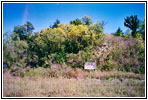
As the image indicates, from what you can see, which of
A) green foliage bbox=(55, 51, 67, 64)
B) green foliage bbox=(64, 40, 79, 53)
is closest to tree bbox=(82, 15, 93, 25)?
green foliage bbox=(64, 40, 79, 53)

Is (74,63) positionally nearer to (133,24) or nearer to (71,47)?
(71,47)

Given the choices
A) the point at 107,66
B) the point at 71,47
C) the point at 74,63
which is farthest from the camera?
the point at 71,47

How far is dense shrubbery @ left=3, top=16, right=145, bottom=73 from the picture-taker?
760 cm

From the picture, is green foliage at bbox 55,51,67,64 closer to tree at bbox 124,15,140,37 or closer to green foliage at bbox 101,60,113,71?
green foliage at bbox 101,60,113,71

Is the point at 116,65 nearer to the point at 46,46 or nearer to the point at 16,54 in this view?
the point at 46,46

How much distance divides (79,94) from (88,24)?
6584 mm

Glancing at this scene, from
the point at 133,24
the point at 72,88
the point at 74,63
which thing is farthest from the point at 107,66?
the point at 133,24

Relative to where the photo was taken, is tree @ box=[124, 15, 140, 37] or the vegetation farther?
tree @ box=[124, 15, 140, 37]

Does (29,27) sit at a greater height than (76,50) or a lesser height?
greater

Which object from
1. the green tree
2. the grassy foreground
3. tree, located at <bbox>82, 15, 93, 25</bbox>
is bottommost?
the grassy foreground

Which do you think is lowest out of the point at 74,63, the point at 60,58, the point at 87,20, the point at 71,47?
the point at 74,63

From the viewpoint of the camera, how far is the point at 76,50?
344 inches

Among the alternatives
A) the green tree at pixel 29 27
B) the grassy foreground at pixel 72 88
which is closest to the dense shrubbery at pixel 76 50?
the green tree at pixel 29 27

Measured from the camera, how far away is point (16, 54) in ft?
26.4
